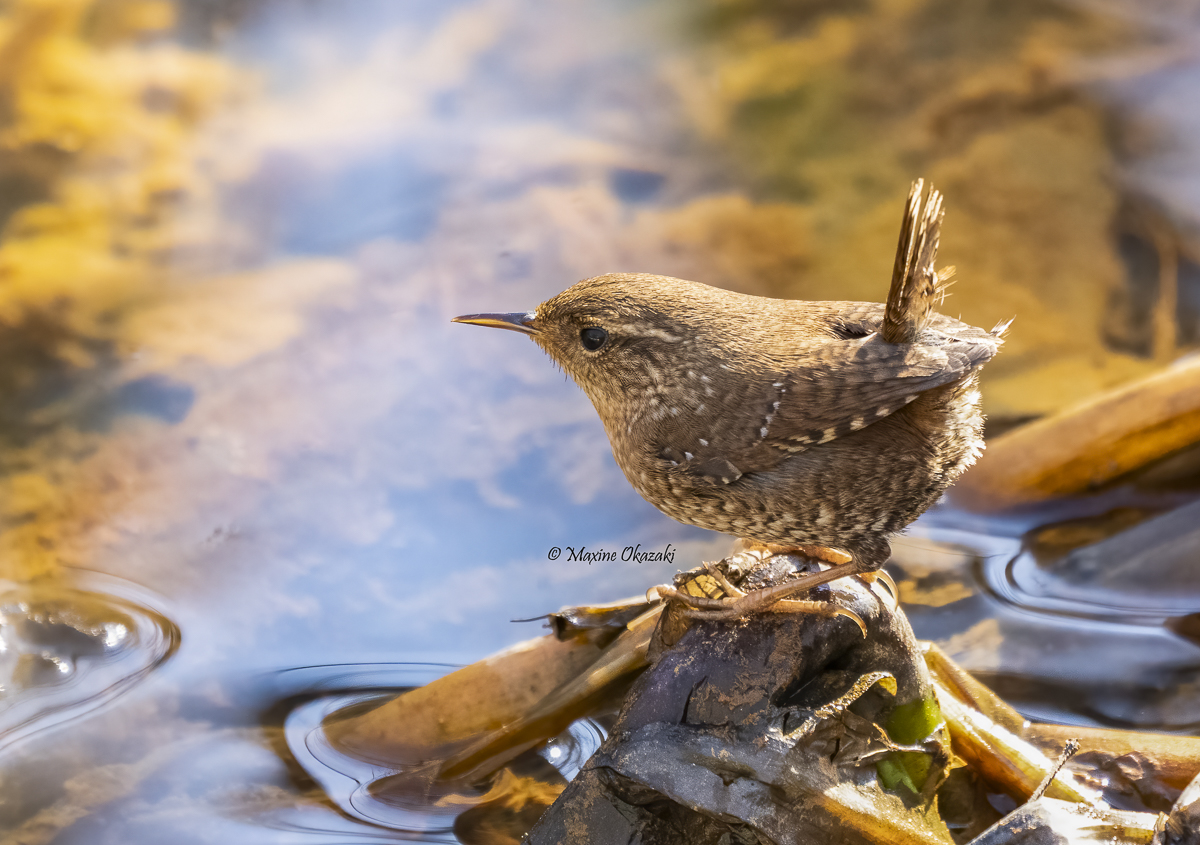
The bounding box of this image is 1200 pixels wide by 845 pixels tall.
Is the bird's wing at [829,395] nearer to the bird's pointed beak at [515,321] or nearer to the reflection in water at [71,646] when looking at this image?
the bird's pointed beak at [515,321]

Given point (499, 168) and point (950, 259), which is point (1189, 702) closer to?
point (950, 259)

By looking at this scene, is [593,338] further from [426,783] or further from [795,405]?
[426,783]

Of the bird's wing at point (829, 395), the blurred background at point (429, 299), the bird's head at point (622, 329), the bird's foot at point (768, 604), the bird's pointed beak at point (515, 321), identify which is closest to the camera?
the bird's wing at point (829, 395)

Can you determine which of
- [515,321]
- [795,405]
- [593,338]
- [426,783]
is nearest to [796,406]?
[795,405]

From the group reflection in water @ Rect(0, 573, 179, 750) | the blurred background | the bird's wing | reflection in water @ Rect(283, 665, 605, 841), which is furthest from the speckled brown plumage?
reflection in water @ Rect(0, 573, 179, 750)

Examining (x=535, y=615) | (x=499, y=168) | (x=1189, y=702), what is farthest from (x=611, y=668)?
(x=499, y=168)

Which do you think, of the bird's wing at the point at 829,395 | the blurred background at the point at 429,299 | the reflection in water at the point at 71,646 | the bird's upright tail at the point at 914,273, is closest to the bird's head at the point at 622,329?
the bird's wing at the point at 829,395

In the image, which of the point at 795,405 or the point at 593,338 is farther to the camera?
the point at 593,338
